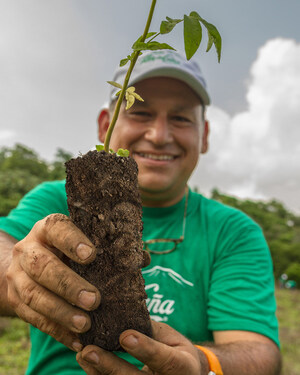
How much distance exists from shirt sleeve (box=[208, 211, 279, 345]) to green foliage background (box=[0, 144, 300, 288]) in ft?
28.9

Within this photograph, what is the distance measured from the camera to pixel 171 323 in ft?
7.36

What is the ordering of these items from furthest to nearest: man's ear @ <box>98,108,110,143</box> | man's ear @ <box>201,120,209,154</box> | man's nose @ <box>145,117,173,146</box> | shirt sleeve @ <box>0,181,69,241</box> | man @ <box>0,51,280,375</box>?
man's ear @ <box>201,120,209,154</box> → man's ear @ <box>98,108,110,143</box> → man's nose @ <box>145,117,173,146</box> → shirt sleeve @ <box>0,181,69,241</box> → man @ <box>0,51,280,375</box>

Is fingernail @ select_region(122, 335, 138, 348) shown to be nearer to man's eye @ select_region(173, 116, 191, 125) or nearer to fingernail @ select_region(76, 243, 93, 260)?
fingernail @ select_region(76, 243, 93, 260)

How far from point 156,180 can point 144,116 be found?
1.58 ft

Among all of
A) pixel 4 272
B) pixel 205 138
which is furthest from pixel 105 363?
pixel 205 138

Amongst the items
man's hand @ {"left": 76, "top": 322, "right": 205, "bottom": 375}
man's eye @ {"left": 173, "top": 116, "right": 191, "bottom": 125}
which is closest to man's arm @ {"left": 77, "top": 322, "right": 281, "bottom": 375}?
man's hand @ {"left": 76, "top": 322, "right": 205, "bottom": 375}

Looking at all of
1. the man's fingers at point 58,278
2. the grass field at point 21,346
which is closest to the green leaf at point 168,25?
Answer: the man's fingers at point 58,278

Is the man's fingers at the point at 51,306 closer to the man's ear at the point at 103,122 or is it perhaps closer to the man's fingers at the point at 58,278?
the man's fingers at the point at 58,278

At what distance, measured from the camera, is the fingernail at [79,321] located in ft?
4.11

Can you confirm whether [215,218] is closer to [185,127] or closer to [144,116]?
[185,127]

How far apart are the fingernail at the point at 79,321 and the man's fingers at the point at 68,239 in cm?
22

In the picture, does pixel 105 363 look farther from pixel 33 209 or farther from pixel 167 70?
pixel 167 70

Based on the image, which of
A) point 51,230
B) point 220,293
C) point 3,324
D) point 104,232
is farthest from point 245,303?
point 3,324

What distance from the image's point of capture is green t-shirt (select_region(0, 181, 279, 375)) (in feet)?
6.79
